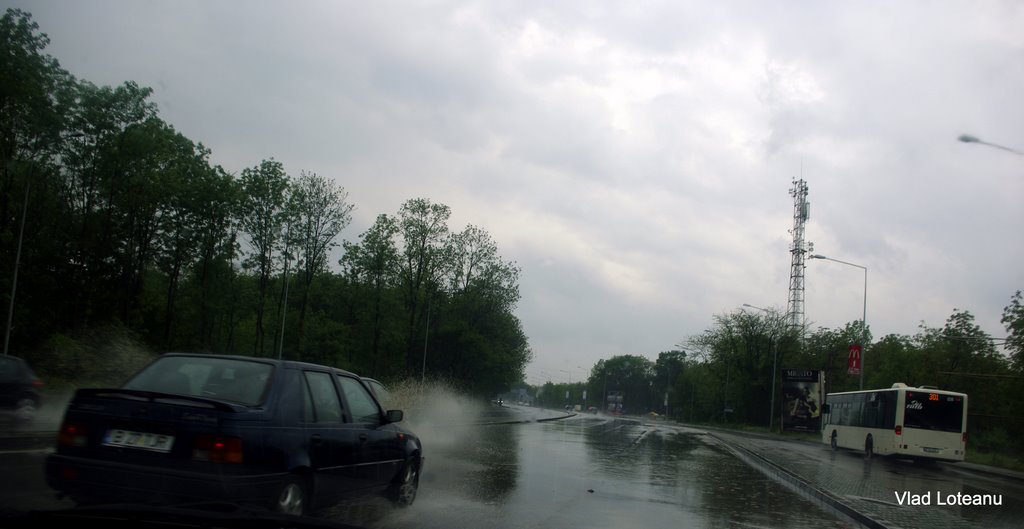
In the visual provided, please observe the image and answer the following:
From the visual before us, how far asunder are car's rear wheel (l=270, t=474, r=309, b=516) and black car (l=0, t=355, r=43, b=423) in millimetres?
14527

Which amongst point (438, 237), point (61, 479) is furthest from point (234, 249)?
point (61, 479)

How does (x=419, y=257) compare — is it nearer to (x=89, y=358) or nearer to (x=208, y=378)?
(x=89, y=358)

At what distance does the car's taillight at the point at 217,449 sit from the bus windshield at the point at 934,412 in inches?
1038

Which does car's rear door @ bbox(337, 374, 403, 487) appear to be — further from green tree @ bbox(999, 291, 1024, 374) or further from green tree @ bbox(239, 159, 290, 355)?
green tree @ bbox(239, 159, 290, 355)

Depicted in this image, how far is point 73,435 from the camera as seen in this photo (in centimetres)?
591

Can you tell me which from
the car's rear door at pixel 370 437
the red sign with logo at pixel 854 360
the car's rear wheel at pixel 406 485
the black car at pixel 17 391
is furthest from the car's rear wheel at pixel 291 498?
the red sign with logo at pixel 854 360

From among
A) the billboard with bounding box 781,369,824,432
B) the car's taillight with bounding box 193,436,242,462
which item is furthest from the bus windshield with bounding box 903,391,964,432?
the car's taillight with bounding box 193,436,242,462

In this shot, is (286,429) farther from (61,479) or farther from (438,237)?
(438,237)

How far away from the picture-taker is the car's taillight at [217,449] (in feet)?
18.7

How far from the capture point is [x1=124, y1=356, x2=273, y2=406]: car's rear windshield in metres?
6.40

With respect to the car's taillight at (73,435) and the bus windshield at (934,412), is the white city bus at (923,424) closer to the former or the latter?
the bus windshield at (934,412)

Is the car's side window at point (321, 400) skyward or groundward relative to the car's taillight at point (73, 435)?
skyward

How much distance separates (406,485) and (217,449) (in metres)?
3.58

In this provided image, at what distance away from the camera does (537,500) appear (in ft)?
35.9
